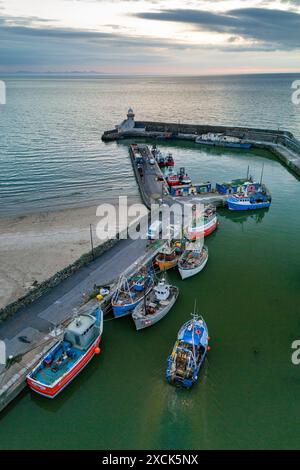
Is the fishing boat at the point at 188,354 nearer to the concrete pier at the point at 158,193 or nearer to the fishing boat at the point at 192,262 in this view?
the fishing boat at the point at 192,262

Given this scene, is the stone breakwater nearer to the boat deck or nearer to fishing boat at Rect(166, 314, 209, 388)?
fishing boat at Rect(166, 314, 209, 388)

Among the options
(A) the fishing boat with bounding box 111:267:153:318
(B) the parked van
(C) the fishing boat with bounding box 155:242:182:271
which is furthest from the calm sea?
(A) the fishing boat with bounding box 111:267:153:318

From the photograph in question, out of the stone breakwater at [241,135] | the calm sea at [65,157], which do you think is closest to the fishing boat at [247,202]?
the calm sea at [65,157]

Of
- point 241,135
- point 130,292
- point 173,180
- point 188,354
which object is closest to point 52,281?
point 130,292

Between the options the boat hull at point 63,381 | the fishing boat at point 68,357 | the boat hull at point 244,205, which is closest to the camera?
the boat hull at point 63,381

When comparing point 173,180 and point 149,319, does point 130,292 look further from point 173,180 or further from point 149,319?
point 173,180
